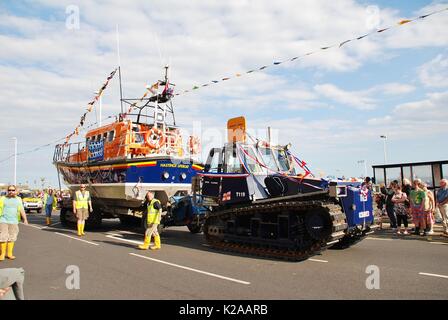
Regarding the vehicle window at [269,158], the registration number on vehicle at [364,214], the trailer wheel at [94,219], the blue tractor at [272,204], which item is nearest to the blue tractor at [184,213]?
the blue tractor at [272,204]

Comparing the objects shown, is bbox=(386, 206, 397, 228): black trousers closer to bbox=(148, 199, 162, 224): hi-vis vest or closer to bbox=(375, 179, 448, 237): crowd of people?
bbox=(375, 179, 448, 237): crowd of people

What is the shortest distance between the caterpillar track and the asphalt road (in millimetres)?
345

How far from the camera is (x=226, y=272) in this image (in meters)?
6.63

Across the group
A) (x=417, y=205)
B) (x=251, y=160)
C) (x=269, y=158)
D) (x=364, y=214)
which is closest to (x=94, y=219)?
(x=251, y=160)

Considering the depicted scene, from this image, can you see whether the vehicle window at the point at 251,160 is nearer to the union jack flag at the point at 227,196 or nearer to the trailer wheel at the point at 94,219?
the union jack flag at the point at 227,196

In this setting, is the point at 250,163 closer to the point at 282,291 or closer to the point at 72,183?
the point at 282,291

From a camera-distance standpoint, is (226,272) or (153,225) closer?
(226,272)

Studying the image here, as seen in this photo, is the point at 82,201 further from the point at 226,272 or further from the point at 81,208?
the point at 226,272

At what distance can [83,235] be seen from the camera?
480 inches

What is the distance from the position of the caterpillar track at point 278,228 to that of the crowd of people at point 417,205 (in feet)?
14.3

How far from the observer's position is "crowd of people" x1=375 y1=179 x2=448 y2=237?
10148mm

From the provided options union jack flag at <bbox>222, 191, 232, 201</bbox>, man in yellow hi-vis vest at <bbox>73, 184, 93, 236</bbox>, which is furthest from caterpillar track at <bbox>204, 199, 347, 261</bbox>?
man in yellow hi-vis vest at <bbox>73, 184, 93, 236</bbox>

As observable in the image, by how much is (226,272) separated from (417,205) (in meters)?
6.87
